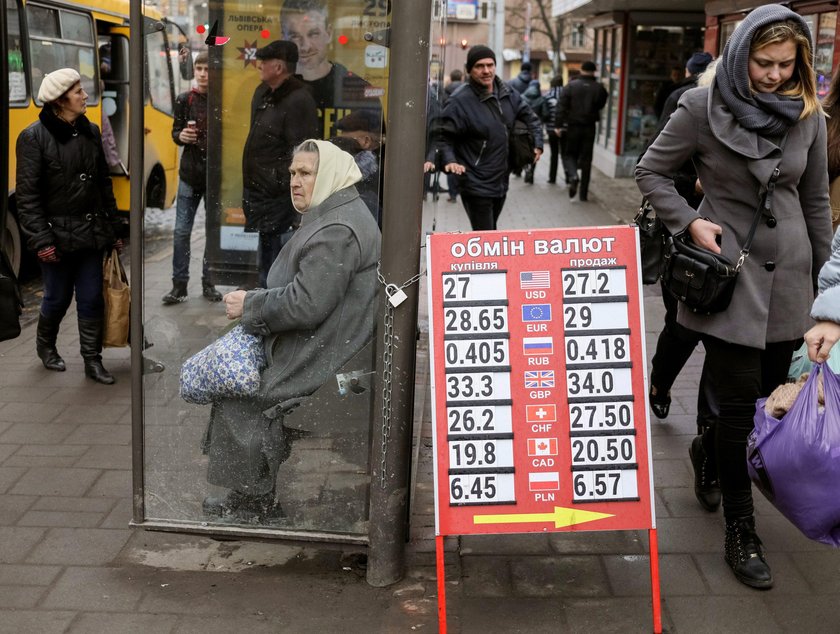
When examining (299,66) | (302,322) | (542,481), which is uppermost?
(299,66)

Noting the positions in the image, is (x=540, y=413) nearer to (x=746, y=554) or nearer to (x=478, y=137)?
(x=746, y=554)

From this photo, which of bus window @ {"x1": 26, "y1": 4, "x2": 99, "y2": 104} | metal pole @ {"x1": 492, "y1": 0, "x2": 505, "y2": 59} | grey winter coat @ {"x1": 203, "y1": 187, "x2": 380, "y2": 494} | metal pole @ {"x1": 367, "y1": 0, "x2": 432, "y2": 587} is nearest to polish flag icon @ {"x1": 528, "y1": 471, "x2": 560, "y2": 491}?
metal pole @ {"x1": 367, "y1": 0, "x2": 432, "y2": 587}

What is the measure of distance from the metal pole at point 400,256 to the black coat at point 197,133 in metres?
0.76

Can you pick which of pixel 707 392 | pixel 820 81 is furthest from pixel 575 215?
pixel 707 392

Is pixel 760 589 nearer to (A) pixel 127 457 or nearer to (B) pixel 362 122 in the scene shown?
(B) pixel 362 122

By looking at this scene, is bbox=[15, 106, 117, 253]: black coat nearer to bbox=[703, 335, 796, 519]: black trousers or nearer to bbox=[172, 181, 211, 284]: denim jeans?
bbox=[172, 181, 211, 284]: denim jeans

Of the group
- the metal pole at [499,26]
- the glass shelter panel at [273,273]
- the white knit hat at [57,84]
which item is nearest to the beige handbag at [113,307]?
the white knit hat at [57,84]

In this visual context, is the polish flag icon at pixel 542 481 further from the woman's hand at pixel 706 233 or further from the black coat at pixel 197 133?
the black coat at pixel 197 133

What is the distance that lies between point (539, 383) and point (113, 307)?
3.49m

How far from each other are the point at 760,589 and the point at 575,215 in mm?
9926

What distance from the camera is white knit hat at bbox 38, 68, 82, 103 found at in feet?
18.5

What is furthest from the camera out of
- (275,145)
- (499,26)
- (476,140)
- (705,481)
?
(499,26)

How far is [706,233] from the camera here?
3539 mm

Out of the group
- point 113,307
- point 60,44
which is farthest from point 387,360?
point 60,44
